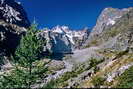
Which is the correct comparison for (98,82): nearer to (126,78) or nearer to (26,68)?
(126,78)

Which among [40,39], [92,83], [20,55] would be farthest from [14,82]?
[92,83]

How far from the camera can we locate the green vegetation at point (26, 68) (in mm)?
39219

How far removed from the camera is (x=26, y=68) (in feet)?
131

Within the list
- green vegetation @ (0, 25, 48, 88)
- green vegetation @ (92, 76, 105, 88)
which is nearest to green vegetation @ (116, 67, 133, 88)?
green vegetation @ (92, 76, 105, 88)

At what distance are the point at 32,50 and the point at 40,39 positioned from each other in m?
2.62

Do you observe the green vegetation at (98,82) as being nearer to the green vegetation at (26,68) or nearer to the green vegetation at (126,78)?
the green vegetation at (126,78)

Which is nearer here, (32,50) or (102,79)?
(32,50)

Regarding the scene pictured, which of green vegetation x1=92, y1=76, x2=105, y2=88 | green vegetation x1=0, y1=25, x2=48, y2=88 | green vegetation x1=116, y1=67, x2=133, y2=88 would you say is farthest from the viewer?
green vegetation x1=92, y1=76, x2=105, y2=88

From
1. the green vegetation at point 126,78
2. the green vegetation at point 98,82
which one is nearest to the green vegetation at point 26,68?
the green vegetation at point 126,78

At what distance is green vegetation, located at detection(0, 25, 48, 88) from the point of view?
3922 cm

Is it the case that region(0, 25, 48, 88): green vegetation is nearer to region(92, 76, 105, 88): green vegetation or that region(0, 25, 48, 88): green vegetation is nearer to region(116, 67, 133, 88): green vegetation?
region(116, 67, 133, 88): green vegetation

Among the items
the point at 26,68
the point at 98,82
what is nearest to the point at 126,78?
the point at 98,82

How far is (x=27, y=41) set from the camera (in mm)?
40156

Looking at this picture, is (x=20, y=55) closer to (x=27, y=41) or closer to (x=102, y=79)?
(x=27, y=41)
